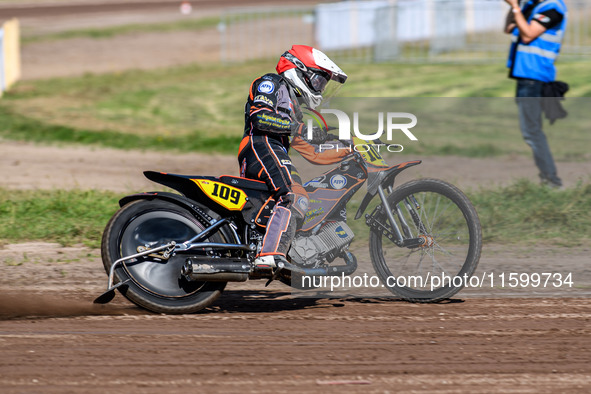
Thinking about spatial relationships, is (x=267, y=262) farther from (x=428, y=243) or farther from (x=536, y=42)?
(x=536, y=42)

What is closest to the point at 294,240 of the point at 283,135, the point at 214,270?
the point at 214,270

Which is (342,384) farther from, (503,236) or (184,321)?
(503,236)

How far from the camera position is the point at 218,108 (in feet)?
54.5

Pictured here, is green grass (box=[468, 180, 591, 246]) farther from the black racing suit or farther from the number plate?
the number plate

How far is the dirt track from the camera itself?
4.51 meters

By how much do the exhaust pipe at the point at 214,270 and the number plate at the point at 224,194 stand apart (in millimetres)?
359

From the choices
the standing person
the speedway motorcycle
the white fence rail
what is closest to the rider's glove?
the speedway motorcycle

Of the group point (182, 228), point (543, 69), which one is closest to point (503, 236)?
point (543, 69)

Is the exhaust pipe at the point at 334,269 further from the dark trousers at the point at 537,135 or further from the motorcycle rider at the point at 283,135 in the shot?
the dark trousers at the point at 537,135

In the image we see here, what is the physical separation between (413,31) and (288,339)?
1893 cm

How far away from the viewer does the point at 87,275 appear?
6.80 metres

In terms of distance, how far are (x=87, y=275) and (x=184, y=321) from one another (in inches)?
61.5

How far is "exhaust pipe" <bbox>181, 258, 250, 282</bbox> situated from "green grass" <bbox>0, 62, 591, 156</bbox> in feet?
5.64

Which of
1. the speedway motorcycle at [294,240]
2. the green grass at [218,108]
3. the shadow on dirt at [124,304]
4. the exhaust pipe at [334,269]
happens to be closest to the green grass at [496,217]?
the green grass at [218,108]
